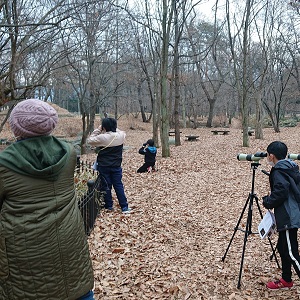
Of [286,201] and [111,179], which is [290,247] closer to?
[286,201]

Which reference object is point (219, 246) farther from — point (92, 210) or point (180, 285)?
point (92, 210)

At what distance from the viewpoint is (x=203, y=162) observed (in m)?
11.8

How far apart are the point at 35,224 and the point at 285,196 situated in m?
2.42

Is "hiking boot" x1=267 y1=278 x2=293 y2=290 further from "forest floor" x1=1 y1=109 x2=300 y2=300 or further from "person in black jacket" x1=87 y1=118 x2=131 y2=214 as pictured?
"person in black jacket" x1=87 y1=118 x2=131 y2=214

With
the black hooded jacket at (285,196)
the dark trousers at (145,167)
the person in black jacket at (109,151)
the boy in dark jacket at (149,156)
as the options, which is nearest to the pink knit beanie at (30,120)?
the black hooded jacket at (285,196)

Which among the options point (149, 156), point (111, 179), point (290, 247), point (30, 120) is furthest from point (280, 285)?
point (149, 156)

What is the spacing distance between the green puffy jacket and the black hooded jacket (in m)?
2.13

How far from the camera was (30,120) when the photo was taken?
1.96 m

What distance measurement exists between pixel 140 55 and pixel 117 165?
40.3 feet

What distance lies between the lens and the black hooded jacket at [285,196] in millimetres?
3164

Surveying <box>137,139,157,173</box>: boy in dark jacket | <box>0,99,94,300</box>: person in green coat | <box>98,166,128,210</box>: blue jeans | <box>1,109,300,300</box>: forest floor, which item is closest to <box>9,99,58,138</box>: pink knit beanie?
<box>0,99,94,300</box>: person in green coat

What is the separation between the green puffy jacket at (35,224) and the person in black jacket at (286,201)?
2143 millimetres

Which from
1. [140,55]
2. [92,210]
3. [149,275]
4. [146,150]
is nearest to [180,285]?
[149,275]

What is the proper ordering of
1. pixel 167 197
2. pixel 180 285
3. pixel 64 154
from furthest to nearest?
pixel 167 197 → pixel 180 285 → pixel 64 154
